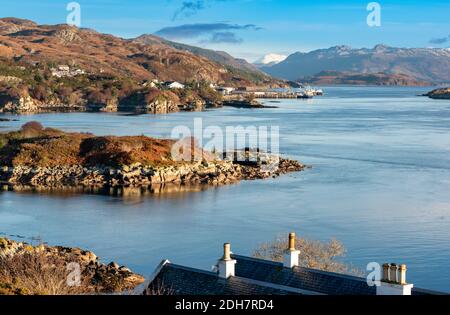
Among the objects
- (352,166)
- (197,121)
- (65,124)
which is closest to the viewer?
(352,166)

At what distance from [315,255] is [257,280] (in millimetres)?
9257

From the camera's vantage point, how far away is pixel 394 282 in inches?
571

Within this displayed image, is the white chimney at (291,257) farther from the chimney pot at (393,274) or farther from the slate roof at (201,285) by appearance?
the chimney pot at (393,274)

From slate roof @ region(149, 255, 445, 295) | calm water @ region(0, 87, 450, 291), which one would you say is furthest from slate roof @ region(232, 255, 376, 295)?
calm water @ region(0, 87, 450, 291)

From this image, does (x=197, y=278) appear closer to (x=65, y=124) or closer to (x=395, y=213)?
(x=395, y=213)

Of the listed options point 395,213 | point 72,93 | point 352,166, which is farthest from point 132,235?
point 72,93

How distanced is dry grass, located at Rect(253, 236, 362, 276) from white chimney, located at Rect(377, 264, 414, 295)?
29.8ft

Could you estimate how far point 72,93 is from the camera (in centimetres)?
14512

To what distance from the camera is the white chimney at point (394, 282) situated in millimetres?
14195

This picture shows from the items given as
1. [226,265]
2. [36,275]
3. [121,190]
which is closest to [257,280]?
[226,265]

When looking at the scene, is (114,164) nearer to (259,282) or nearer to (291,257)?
(291,257)

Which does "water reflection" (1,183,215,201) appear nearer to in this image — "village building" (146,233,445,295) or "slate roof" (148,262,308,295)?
"village building" (146,233,445,295)

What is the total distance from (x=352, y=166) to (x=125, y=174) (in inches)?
640
